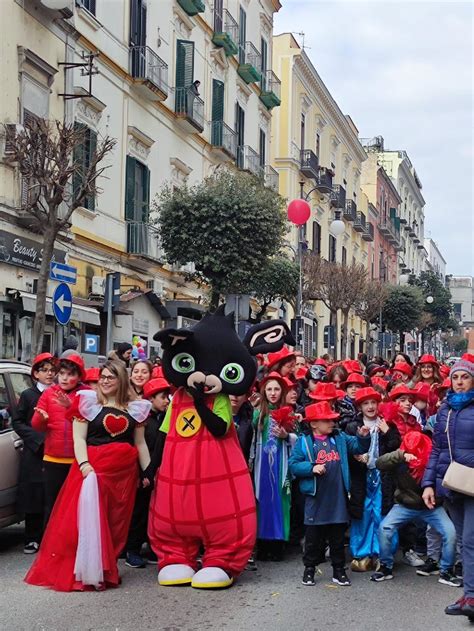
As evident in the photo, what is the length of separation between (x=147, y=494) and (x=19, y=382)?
5.09ft

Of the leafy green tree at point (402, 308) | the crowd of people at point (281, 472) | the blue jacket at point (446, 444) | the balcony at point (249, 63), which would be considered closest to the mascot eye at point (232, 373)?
the crowd of people at point (281, 472)

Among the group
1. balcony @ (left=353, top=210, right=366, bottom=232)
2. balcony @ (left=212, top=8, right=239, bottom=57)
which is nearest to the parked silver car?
balcony @ (left=212, top=8, right=239, bottom=57)

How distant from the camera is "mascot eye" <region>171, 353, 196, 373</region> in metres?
6.89

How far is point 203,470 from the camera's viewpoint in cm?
670

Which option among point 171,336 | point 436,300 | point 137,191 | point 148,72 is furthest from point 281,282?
point 436,300

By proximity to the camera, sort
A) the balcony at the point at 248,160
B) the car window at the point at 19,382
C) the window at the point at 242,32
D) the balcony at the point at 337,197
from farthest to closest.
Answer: the balcony at the point at 337,197, the window at the point at 242,32, the balcony at the point at 248,160, the car window at the point at 19,382

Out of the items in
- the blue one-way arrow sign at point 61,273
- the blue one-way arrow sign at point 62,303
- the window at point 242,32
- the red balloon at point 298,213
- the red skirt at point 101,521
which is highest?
the window at point 242,32

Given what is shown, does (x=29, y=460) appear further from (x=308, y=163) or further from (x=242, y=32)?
(x=308, y=163)

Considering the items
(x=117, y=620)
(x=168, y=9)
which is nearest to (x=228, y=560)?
(x=117, y=620)

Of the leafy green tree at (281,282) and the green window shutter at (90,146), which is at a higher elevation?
the green window shutter at (90,146)

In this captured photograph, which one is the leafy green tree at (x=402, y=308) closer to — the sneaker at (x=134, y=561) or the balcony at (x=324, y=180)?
the balcony at (x=324, y=180)

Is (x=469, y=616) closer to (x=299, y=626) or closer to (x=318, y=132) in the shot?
(x=299, y=626)

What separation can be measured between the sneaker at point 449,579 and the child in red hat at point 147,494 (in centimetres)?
233

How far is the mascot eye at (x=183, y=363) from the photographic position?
22.6ft
